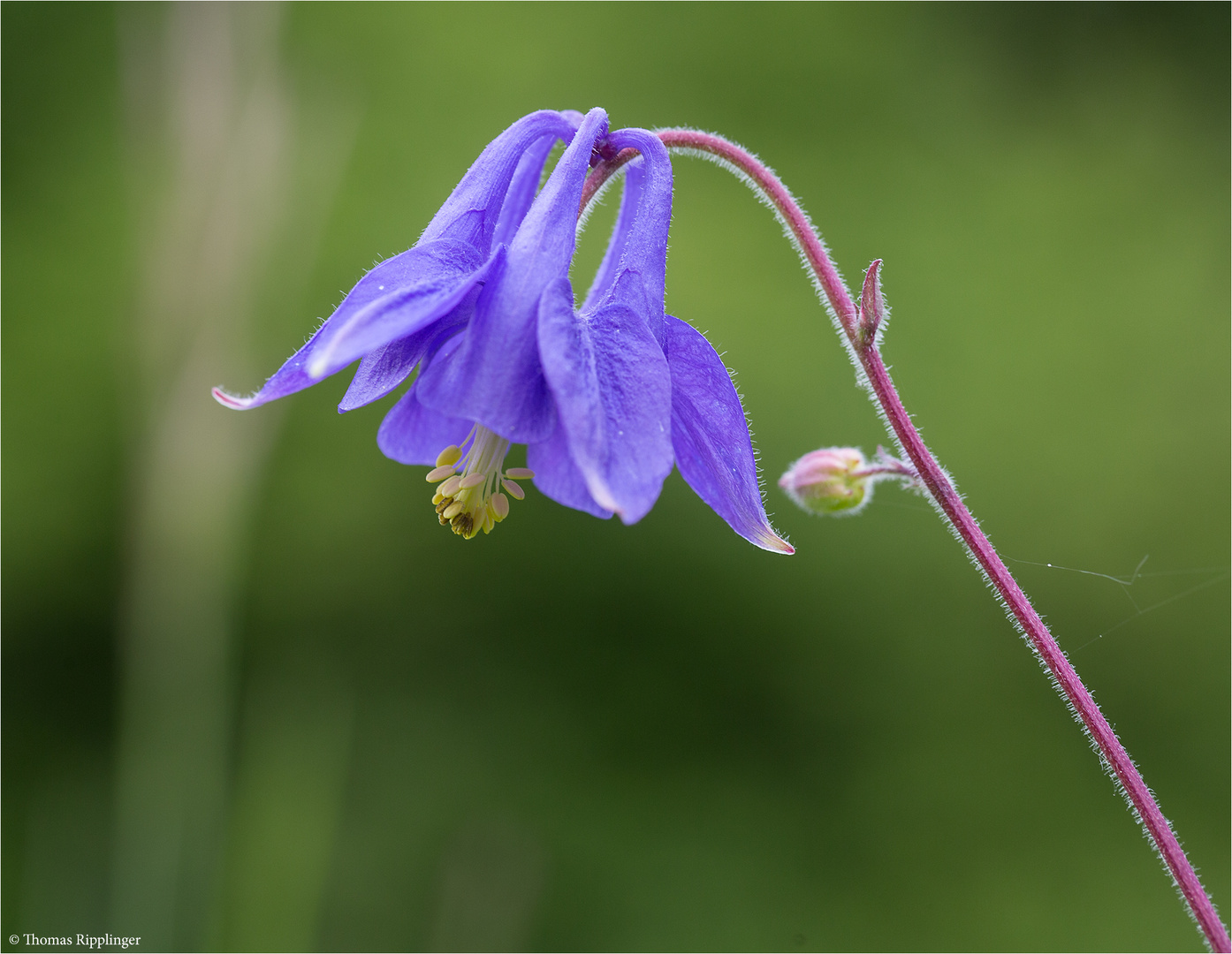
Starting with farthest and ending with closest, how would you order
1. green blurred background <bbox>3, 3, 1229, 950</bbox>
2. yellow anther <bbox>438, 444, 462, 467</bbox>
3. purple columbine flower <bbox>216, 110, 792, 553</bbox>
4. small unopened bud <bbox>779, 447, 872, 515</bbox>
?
green blurred background <bbox>3, 3, 1229, 950</bbox>
small unopened bud <bbox>779, 447, 872, 515</bbox>
yellow anther <bbox>438, 444, 462, 467</bbox>
purple columbine flower <bbox>216, 110, 792, 553</bbox>

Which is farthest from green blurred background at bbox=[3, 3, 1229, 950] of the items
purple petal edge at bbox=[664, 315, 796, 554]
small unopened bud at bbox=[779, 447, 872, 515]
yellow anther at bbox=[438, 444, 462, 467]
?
purple petal edge at bbox=[664, 315, 796, 554]

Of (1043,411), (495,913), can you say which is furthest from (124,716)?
(1043,411)

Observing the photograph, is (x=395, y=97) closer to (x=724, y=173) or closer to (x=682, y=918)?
(x=724, y=173)

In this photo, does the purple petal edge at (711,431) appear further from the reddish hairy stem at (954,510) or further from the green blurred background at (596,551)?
the green blurred background at (596,551)

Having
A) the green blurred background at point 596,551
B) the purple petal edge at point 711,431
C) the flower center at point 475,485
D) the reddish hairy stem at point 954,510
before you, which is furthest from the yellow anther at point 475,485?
the green blurred background at point 596,551

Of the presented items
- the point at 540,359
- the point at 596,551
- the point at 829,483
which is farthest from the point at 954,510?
the point at 596,551

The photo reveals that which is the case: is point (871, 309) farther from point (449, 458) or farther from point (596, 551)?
point (596, 551)

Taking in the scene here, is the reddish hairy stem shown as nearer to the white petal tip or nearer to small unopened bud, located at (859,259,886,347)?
small unopened bud, located at (859,259,886,347)
